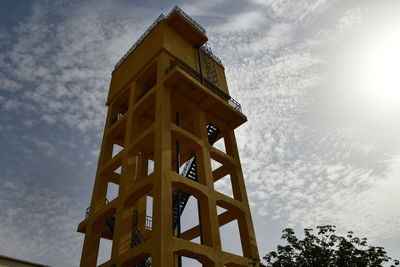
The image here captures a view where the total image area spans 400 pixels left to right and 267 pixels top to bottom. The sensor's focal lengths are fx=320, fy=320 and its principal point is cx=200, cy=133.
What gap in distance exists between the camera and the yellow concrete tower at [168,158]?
16.6 meters

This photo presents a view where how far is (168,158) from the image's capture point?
18031 millimetres

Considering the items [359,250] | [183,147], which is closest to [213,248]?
[359,250]

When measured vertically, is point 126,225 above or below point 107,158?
below

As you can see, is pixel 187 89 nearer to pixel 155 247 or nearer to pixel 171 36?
pixel 171 36

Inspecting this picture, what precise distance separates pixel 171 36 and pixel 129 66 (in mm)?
4649

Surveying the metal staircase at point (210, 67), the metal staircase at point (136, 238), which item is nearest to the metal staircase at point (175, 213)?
the metal staircase at point (136, 238)

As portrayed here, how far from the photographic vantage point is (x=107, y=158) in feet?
82.6

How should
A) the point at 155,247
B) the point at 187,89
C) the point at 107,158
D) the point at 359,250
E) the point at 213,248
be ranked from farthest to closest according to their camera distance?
the point at 107,158, the point at 187,89, the point at 213,248, the point at 155,247, the point at 359,250

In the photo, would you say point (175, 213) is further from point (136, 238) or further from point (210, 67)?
point (210, 67)

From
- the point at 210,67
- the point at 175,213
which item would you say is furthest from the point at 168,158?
the point at 210,67

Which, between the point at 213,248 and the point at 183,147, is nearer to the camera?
the point at 213,248

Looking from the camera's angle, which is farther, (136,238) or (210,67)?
(210,67)

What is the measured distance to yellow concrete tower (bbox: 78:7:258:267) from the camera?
16.6 metres

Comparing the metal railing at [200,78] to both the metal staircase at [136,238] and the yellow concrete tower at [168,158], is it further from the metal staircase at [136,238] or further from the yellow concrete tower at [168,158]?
the metal staircase at [136,238]
